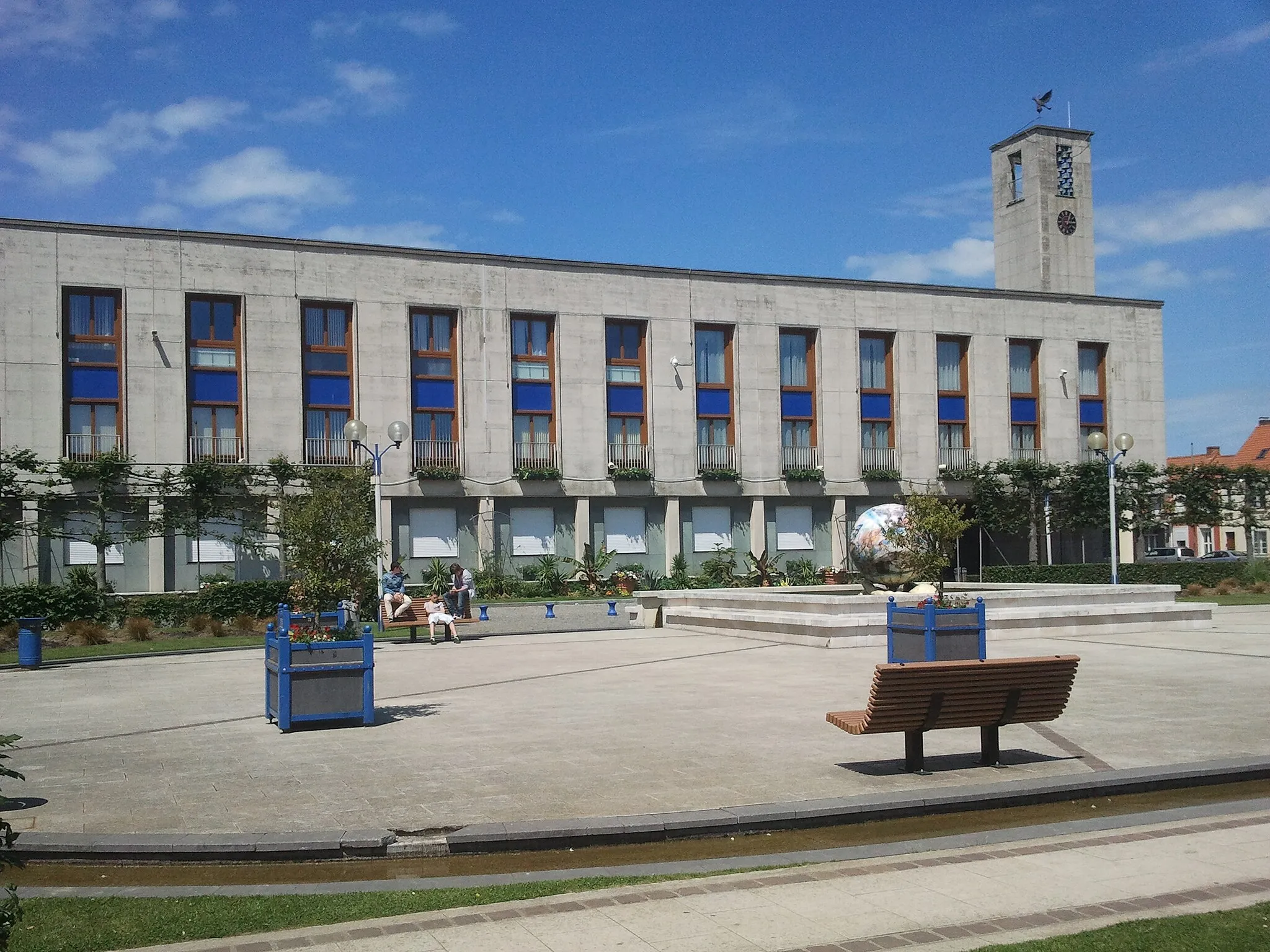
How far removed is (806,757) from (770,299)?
41.1 metres

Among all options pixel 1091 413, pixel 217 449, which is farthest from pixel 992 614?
pixel 1091 413

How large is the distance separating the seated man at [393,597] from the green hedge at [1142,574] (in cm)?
2249

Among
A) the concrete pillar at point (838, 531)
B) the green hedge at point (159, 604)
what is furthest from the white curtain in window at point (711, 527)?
the green hedge at point (159, 604)

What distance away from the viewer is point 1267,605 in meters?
33.4

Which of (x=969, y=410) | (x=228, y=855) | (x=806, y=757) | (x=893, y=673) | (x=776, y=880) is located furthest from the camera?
(x=969, y=410)

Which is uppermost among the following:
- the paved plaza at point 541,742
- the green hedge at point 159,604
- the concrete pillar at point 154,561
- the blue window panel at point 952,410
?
the blue window panel at point 952,410

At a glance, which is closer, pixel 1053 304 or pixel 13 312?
pixel 13 312

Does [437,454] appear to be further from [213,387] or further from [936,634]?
[936,634]

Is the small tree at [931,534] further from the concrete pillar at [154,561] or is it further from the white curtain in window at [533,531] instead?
the concrete pillar at [154,561]

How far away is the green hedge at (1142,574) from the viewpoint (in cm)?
3959

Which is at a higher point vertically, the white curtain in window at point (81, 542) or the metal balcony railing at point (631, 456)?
the metal balcony railing at point (631, 456)

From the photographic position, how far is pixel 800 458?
50.8 meters

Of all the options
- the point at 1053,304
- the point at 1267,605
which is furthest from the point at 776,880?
the point at 1053,304

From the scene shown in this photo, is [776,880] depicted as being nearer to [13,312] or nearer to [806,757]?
[806,757]
